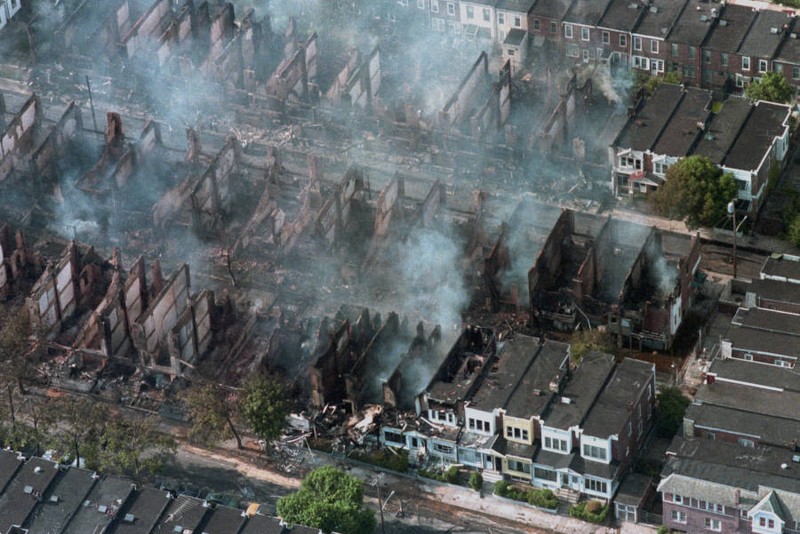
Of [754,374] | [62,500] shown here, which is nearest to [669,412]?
[754,374]

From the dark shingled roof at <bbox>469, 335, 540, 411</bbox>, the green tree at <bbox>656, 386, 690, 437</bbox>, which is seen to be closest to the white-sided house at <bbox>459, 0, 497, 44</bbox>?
the dark shingled roof at <bbox>469, 335, 540, 411</bbox>

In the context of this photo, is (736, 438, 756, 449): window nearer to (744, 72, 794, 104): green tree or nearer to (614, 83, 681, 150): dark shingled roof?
(614, 83, 681, 150): dark shingled roof

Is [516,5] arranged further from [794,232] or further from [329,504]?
[329,504]

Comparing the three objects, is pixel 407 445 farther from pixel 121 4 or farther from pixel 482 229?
pixel 121 4

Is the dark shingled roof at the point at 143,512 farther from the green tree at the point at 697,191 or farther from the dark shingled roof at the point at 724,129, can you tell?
the dark shingled roof at the point at 724,129

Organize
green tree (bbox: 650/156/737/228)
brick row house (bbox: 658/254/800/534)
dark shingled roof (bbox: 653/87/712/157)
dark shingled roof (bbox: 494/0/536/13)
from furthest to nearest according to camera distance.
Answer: dark shingled roof (bbox: 494/0/536/13)
dark shingled roof (bbox: 653/87/712/157)
green tree (bbox: 650/156/737/228)
brick row house (bbox: 658/254/800/534)

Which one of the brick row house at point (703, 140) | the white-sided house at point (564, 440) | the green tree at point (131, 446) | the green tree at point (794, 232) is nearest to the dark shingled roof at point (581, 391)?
the white-sided house at point (564, 440)
